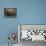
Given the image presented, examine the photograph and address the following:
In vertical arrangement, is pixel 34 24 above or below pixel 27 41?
above

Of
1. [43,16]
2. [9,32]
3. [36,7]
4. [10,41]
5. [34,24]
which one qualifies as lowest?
[10,41]

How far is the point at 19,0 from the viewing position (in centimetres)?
436

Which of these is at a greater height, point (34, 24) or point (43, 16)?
point (43, 16)

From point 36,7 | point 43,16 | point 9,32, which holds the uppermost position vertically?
point 36,7

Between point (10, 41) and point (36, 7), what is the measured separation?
4.92 ft

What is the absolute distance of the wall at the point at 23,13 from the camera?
434cm

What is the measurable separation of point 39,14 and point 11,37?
1272mm

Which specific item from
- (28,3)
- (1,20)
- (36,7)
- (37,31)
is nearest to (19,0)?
(28,3)

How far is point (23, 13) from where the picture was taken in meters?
4.36

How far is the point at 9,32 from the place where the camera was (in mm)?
4340

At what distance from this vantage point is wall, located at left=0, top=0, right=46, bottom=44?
434cm

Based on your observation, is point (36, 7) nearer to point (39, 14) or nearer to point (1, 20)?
point (39, 14)

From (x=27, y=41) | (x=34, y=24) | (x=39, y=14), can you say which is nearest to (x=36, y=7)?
(x=39, y=14)

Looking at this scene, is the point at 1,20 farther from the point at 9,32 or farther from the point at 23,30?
the point at 23,30
